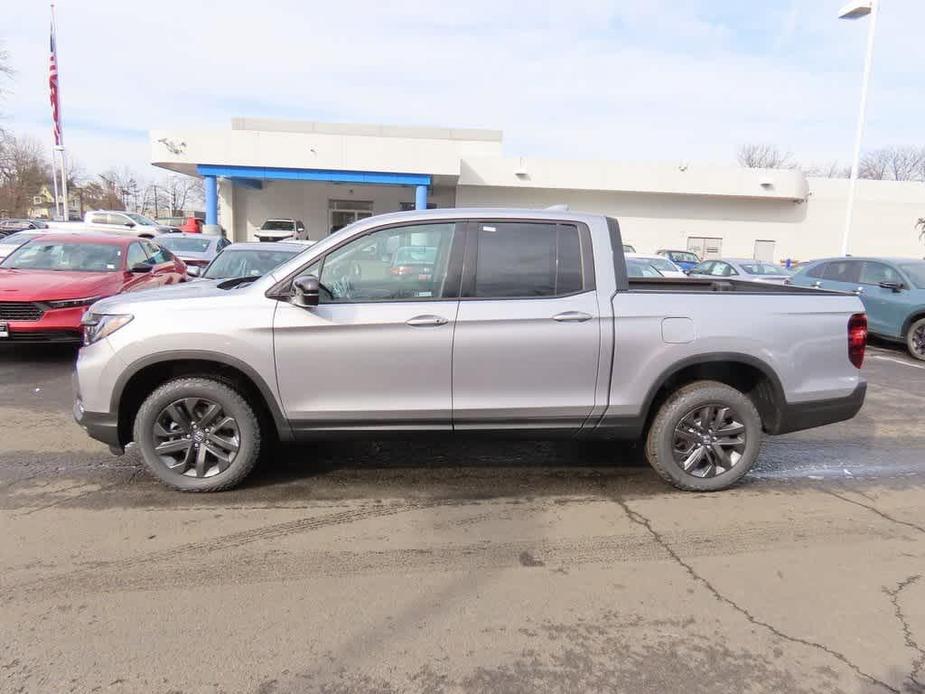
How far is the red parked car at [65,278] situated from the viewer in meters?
7.24

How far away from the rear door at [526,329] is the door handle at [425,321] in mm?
138

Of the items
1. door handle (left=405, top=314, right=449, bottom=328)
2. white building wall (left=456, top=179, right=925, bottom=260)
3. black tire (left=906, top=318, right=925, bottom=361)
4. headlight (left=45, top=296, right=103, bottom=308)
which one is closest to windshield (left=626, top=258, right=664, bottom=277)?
black tire (left=906, top=318, right=925, bottom=361)

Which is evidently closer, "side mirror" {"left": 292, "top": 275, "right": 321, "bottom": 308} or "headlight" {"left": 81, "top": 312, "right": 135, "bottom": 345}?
"side mirror" {"left": 292, "top": 275, "right": 321, "bottom": 308}

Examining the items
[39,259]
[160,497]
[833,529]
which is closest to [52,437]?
[160,497]

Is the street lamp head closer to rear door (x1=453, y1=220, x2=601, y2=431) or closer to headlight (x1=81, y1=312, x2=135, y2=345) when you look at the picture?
rear door (x1=453, y1=220, x2=601, y2=431)

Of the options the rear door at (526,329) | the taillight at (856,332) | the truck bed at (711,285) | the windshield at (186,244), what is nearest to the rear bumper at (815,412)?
the taillight at (856,332)

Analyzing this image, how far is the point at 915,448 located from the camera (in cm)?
550

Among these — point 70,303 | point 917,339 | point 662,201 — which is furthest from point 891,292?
point 662,201

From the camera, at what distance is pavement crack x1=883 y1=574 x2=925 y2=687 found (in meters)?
2.50

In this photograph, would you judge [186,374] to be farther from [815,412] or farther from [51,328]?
[51,328]

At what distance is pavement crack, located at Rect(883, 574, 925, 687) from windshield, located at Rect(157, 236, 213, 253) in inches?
604

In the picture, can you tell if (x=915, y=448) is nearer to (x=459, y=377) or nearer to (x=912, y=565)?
(x=912, y=565)

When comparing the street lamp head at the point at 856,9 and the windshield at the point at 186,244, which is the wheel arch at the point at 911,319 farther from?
the windshield at the point at 186,244

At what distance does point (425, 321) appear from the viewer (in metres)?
3.81
